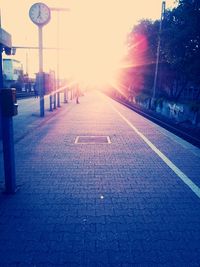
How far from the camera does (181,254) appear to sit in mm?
3104

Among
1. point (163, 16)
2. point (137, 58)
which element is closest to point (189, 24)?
point (163, 16)

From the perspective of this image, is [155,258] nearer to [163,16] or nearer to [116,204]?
[116,204]

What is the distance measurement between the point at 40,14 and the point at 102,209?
1399 cm

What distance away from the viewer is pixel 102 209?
4.18 metres

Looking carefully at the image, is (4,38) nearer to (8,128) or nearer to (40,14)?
(8,128)

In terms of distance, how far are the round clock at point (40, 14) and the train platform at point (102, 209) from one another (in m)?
10.1

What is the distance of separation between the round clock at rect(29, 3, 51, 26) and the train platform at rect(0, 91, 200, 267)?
10.1 meters

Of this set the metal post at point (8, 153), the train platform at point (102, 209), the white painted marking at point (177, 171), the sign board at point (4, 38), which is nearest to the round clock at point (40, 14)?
the sign board at point (4, 38)

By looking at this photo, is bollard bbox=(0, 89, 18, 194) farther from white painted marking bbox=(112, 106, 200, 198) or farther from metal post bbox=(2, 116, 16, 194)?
white painted marking bbox=(112, 106, 200, 198)

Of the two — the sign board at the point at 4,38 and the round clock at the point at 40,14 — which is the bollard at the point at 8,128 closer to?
the sign board at the point at 4,38

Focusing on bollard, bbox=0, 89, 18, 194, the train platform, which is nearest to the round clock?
the train platform

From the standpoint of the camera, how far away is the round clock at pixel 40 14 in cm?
1486

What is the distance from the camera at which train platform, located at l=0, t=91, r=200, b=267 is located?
121 inches

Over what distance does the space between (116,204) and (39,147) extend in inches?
180
